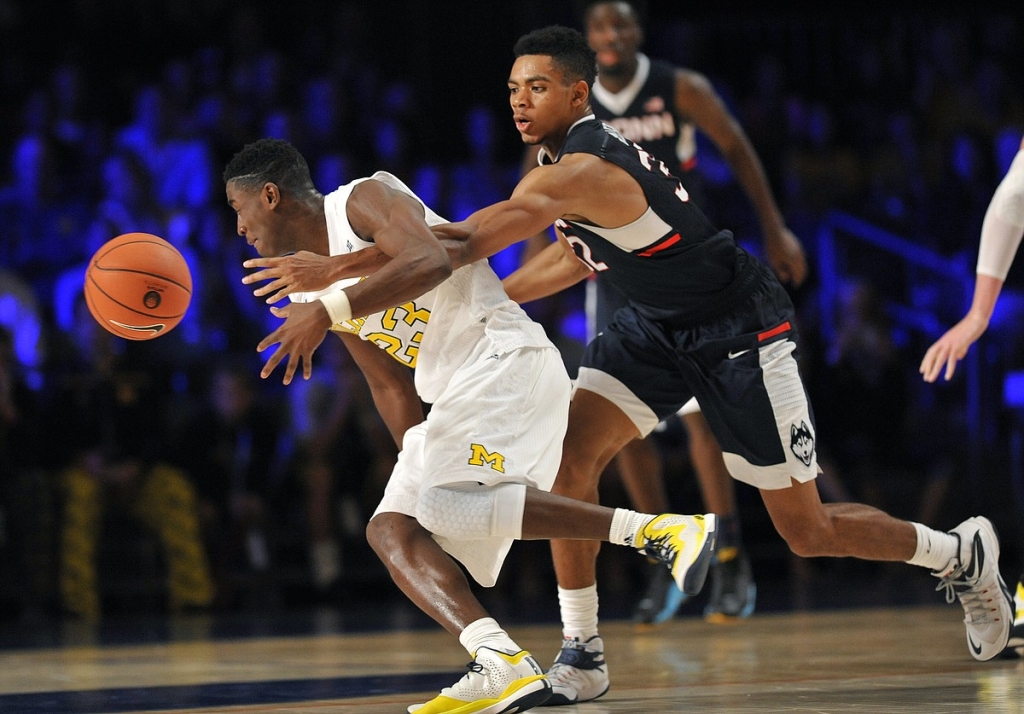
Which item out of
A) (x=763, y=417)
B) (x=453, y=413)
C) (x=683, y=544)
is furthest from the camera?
(x=763, y=417)

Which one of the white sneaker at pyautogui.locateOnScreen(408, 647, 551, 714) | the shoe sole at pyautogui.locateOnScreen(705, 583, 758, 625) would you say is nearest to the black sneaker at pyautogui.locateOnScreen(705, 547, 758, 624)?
the shoe sole at pyautogui.locateOnScreen(705, 583, 758, 625)

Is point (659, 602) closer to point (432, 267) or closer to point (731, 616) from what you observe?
point (731, 616)

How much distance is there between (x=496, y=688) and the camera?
130 inches

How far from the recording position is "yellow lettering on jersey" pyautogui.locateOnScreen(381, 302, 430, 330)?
380cm

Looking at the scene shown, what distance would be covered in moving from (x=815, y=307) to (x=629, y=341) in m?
5.47

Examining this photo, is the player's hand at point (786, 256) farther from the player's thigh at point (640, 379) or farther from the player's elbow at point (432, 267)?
the player's elbow at point (432, 267)

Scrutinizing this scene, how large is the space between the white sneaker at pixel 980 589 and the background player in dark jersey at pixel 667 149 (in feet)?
5.23

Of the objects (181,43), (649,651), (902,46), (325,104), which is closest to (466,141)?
(325,104)

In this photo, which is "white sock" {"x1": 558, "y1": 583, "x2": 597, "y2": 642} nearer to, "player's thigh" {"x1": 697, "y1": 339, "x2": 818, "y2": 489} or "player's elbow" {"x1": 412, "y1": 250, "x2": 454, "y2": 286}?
"player's thigh" {"x1": 697, "y1": 339, "x2": 818, "y2": 489}

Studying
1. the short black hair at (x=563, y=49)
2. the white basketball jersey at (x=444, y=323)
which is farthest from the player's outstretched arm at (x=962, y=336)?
the short black hair at (x=563, y=49)

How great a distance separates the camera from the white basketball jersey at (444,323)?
377cm

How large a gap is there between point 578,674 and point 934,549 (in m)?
1.23

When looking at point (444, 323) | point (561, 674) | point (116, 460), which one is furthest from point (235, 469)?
point (444, 323)

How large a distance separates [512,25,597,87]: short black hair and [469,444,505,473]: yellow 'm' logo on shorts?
1.14 meters
